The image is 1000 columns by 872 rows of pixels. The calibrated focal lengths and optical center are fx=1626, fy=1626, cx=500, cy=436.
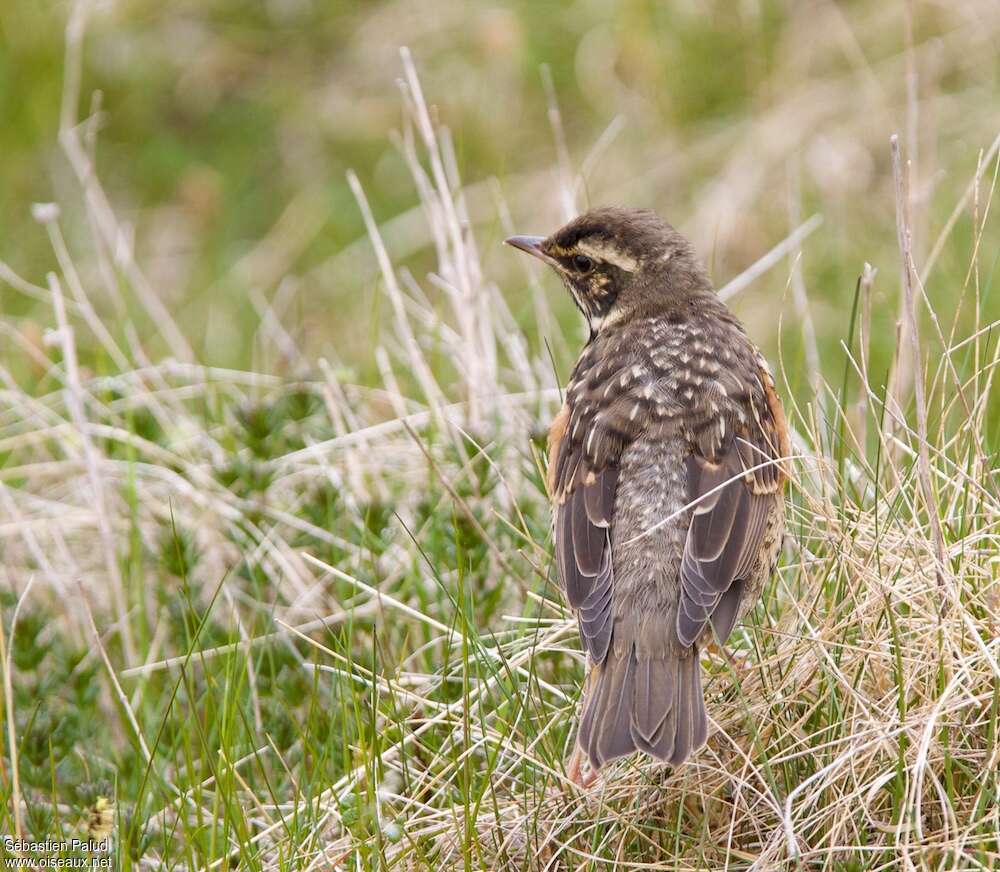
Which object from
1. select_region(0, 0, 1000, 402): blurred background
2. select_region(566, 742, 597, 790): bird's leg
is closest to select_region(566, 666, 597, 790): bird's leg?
select_region(566, 742, 597, 790): bird's leg

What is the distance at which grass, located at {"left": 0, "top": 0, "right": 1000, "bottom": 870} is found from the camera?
425 centimetres

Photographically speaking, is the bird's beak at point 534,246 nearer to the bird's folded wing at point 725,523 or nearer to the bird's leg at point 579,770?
the bird's folded wing at point 725,523

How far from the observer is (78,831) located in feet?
15.6

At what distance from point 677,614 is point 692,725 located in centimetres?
40

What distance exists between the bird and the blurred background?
4523 millimetres

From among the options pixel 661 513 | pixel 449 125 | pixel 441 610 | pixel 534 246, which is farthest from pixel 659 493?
pixel 449 125

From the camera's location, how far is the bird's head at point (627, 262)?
564 centimetres

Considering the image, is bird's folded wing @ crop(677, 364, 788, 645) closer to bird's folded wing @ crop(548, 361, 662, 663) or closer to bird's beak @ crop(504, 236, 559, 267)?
bird's folded wing @ crop(548, 361, 662, 663)

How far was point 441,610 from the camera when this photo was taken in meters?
5.51

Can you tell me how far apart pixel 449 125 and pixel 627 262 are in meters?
6.46

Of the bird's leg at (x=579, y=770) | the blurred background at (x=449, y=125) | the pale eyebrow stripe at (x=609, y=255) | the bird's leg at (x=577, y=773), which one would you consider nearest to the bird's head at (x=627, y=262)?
the pale eyebrow stripe at (x=609, y=255)

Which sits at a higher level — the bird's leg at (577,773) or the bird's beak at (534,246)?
the bird's beak at (534,246)

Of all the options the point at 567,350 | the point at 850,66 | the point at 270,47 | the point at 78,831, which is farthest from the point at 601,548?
the point at 270,47

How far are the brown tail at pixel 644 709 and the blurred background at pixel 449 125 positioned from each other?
571 centimetres
